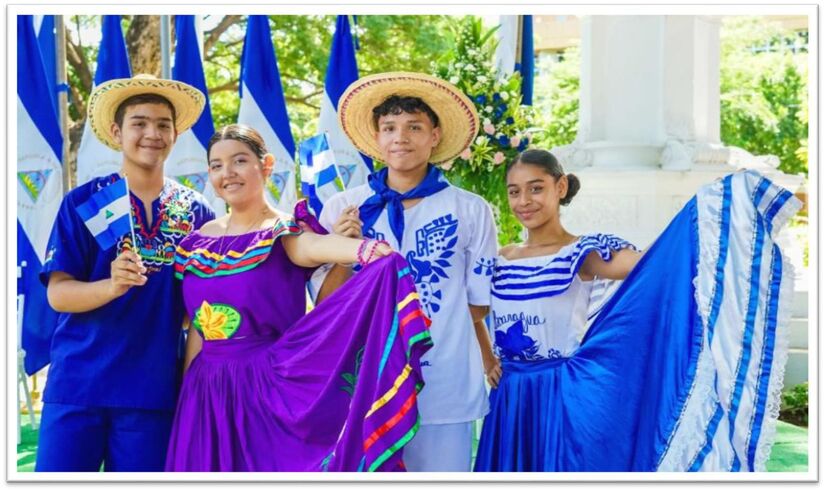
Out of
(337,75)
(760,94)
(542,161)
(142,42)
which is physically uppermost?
(760,94)

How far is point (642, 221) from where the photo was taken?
7.90 metres

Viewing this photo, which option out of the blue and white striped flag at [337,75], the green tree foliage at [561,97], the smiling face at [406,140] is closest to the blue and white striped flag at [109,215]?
the smiling face at [406,140]

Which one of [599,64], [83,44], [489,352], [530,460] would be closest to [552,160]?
[489,352]

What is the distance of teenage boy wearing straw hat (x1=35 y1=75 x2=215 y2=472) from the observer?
10.2ft

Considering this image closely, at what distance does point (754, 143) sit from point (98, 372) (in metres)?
33.8

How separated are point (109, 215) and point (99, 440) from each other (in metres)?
0.77

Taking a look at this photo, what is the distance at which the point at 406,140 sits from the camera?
3400 mm

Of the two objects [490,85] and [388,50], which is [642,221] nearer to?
[490,85]

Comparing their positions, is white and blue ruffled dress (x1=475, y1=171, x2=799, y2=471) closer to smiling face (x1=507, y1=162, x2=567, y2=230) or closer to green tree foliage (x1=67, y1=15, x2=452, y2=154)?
smiling face (x1=507, y1=162, x2=567, y2=230)

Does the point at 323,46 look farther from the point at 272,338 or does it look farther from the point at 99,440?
the point at 99,440

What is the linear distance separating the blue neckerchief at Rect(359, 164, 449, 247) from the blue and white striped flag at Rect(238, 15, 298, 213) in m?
4.98

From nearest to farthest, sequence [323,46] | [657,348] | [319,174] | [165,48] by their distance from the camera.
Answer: [657,348], [319,174], [165,48], [323,46]

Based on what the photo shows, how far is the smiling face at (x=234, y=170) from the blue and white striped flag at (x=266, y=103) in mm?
5083

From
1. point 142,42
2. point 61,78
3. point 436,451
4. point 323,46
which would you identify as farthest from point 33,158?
point 323,46
